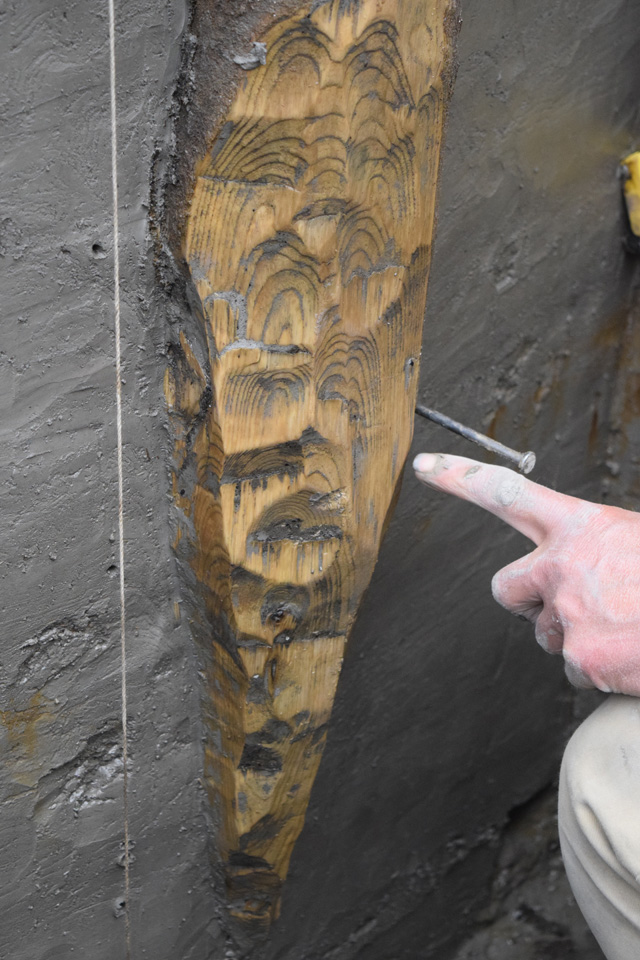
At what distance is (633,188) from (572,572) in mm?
970

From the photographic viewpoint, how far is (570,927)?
207 centimetres

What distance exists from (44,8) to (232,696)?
777 millimetres

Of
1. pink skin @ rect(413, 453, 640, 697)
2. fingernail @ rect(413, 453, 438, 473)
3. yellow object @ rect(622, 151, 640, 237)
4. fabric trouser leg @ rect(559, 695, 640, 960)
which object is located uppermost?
yellow object @ rect(622, 151, 640, 237)

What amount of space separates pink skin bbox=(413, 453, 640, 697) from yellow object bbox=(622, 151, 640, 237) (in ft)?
2.82

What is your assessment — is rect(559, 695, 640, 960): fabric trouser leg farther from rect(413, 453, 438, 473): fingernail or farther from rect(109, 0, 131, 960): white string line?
rect(109, 0, 131, 960): white string line

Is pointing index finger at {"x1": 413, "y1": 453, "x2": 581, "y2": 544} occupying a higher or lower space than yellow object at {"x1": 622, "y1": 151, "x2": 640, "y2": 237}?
lower

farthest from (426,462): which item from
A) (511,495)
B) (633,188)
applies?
(633,188)

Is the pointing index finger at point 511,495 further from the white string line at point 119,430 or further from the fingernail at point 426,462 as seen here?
the white string line at point 119,430

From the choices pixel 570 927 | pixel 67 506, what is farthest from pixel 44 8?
pixel 570 927

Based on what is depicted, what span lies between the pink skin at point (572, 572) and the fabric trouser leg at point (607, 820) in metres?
0.05

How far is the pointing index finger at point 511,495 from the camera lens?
1073 millimetres

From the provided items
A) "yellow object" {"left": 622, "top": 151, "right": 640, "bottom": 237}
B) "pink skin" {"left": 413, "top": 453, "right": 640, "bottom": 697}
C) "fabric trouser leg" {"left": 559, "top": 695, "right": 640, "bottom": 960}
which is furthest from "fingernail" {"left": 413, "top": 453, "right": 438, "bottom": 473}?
"yellow object" {"left": 622, "top": 151, "right": 640, "bottom": 237}

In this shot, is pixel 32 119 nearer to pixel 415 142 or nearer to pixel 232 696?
pixel 415 142

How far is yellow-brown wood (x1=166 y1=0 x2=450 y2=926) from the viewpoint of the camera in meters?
0.86
